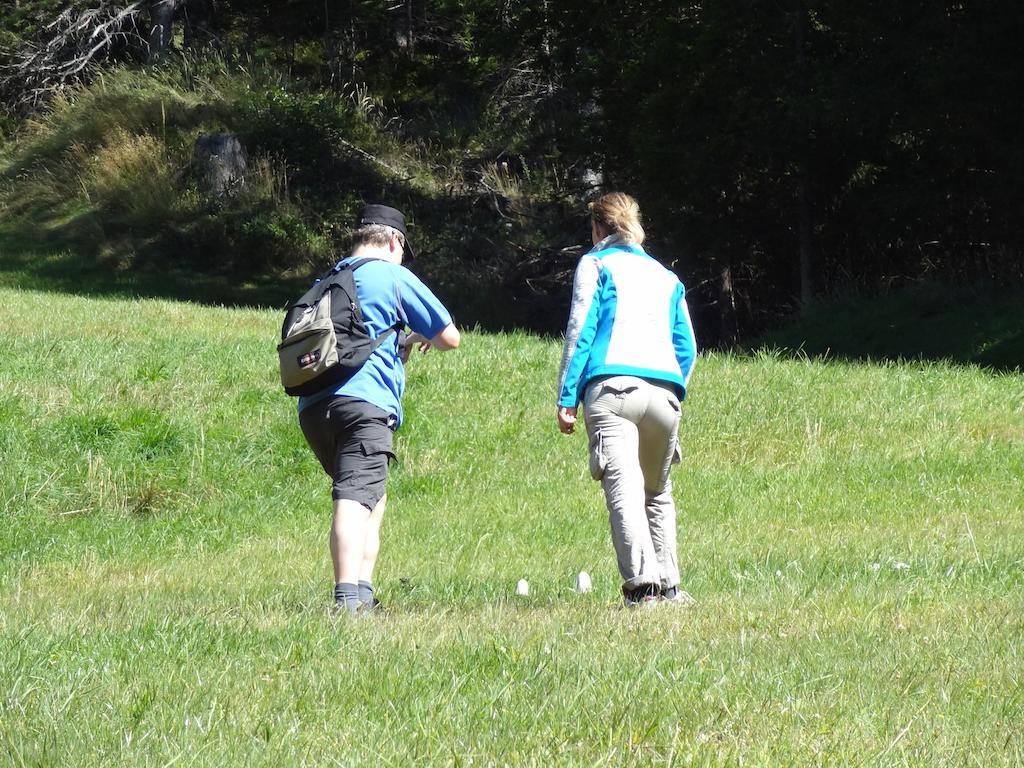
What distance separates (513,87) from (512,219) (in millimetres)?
4363

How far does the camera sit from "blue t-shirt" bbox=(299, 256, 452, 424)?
570 cm

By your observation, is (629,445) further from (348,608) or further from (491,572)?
(491,572)

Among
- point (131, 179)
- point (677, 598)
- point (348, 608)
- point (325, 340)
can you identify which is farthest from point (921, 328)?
point (131, 179)

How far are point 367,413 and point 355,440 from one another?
0.13 m

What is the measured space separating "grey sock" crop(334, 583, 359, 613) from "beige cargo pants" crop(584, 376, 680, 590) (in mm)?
1103

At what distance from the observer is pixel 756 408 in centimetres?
1159


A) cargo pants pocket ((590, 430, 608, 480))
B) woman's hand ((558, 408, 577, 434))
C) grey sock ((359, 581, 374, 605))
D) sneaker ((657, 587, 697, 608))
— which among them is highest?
woman's hand ((558, 408, 577, 434))

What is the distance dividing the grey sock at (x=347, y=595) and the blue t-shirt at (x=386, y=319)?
2.52 ft

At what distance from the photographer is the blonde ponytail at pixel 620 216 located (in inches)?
232

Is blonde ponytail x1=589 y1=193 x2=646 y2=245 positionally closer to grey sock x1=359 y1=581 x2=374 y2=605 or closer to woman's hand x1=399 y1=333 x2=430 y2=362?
woman's hand x1=399 y1=333 x2=430 y2=362

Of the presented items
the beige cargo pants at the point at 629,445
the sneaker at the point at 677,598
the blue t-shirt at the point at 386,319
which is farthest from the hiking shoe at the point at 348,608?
the sneaker at the point at 677,598

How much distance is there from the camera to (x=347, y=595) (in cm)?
553

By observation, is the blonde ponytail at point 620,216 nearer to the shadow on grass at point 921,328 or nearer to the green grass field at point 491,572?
the green grass field at point 491,572

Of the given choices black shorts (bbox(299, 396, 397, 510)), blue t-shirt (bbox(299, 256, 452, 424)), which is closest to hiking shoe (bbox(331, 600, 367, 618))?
black shorts (bbox(299, 396, 397, 510))
